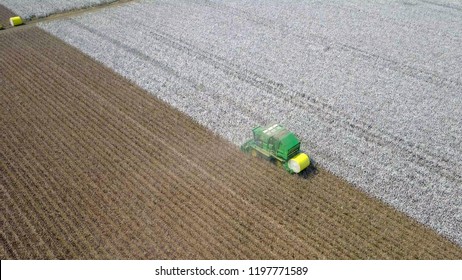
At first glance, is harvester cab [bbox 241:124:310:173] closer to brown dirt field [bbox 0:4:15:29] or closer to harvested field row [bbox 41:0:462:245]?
harvested field row [bbox 41:0:462:245]

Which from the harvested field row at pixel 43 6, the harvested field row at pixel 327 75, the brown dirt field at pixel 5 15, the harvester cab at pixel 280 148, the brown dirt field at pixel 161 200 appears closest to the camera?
the brown dirt field at pixel 161 200

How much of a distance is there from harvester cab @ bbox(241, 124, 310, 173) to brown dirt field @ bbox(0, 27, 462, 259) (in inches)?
14.9

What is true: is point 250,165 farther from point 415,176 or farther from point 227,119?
point 415,176

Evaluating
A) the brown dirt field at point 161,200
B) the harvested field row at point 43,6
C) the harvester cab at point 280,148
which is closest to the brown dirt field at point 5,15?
the harvested field row at point 43,6

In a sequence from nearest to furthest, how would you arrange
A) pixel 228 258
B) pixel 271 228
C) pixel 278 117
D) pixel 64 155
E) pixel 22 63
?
pixel 228 258 → pixel 271 228 → pixel 64 155 → pixel 278 117 → pixel 22 63

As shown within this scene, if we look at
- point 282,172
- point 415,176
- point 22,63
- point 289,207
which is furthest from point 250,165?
point 22,63

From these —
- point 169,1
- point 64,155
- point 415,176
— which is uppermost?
point 169,1

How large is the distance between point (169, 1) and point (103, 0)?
5522 mm

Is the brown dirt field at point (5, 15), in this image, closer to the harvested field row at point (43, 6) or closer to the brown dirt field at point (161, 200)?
the harvested field row at point (43, 6)

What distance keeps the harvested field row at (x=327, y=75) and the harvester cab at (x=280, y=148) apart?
119 cm

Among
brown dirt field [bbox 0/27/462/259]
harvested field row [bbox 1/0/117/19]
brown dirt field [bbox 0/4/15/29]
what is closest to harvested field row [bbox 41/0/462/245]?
brown dirt field [bbox 0/27/462/259]

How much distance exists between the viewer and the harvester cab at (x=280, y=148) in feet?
39.7

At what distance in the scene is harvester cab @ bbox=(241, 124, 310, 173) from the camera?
39.7 feet

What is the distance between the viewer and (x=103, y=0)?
30219mm
